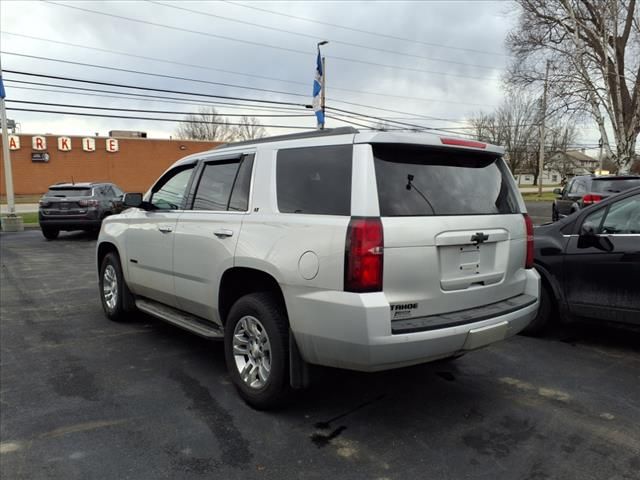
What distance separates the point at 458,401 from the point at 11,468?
9.54ft

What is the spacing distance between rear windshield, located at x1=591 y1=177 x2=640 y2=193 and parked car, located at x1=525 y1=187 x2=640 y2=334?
7.25m

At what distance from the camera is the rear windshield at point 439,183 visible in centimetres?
312

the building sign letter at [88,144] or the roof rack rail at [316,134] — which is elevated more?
the building sign letter at [88,144]

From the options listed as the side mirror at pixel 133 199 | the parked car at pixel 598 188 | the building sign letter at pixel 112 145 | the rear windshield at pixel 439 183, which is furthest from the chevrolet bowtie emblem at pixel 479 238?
the building sign letter at pixel 112 145

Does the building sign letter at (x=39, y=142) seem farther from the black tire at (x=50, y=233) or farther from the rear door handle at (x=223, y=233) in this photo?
the rear door handle at (x=223, y=233)

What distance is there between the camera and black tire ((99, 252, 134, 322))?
5633mm

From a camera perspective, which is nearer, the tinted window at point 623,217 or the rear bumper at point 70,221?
the tinted window at point 623,217

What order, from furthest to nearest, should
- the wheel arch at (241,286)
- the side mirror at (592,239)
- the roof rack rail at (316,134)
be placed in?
the side mirror at (592,239) < the wheel arch at (241,286) < the roof rack rail at (316,134)

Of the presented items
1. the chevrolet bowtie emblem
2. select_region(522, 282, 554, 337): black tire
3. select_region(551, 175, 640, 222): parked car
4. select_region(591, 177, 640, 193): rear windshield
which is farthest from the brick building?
the chevrolet bowtie emblem

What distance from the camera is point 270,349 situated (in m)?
3.39

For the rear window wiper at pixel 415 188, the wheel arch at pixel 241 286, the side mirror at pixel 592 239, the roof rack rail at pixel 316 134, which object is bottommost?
the wheel arch at pixel 241 286

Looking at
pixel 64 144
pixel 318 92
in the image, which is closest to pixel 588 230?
pixel 318 92

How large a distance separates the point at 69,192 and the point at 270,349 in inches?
526

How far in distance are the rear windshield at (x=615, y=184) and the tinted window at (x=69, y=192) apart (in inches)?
528
